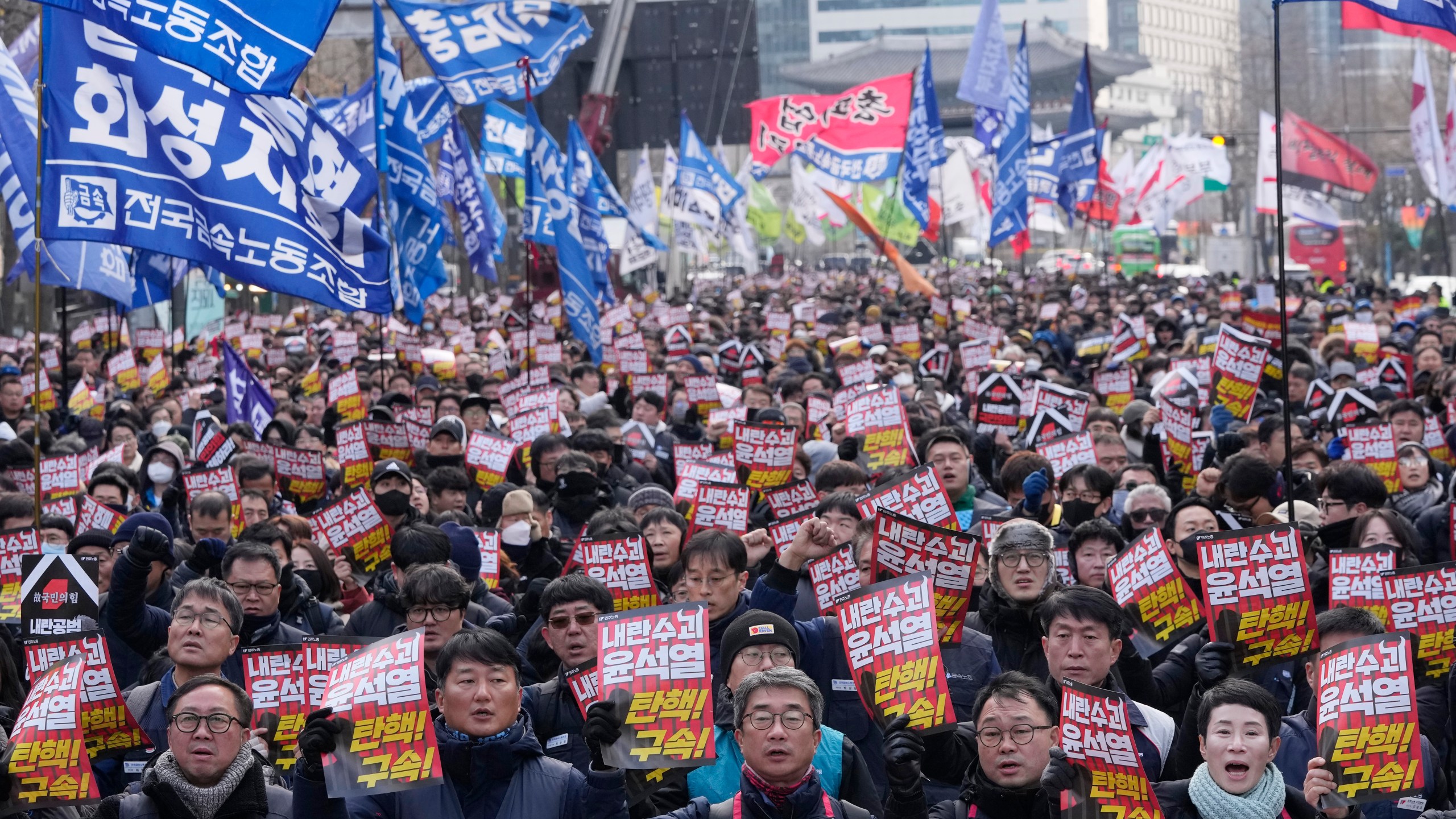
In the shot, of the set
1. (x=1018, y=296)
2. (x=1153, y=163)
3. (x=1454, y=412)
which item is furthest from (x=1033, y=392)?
(x=1153, y=163)

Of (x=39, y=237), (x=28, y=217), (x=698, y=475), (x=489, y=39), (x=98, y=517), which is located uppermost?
(x=489, y=39)

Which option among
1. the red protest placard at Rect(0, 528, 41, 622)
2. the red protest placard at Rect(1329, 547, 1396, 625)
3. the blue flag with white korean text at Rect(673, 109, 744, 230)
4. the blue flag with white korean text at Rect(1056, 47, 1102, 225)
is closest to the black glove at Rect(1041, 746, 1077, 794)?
the red protest placard at Rect(1329, 547, 1396, 625)

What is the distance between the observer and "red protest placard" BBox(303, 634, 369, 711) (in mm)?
5301

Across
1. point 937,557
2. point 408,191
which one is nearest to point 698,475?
point 937,557

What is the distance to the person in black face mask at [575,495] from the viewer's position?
9.02 m

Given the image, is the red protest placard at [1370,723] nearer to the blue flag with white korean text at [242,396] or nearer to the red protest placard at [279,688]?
the red protest placard at [279,688]

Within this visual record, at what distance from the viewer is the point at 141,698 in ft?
18.1

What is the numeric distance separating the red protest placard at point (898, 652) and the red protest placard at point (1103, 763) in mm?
587

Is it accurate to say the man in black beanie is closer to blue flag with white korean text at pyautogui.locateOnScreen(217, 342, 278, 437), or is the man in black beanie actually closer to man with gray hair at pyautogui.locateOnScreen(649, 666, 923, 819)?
man with gray hair at pyautogui.locateOnScreen(649, 666, 923, 819)

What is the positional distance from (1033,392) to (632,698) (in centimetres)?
796

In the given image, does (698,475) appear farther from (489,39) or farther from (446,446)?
(489,39)

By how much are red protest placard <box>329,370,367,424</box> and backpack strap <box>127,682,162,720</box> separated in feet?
26.0

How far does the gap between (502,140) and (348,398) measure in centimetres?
946

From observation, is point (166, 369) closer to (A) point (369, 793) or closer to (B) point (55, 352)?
(B) point (55, 352)
